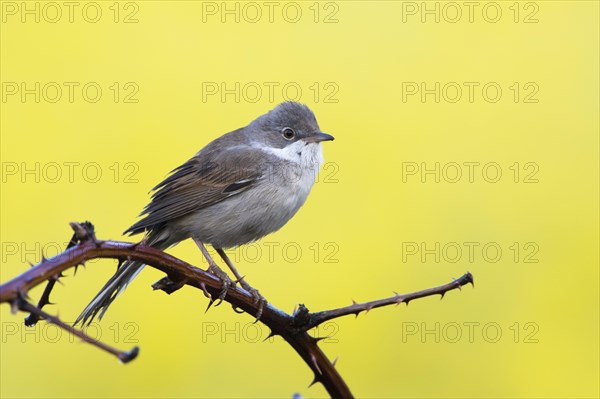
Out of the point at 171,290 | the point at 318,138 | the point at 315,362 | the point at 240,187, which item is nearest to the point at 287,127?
the point at 318,138

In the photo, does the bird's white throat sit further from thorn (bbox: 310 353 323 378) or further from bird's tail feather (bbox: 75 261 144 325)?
thorn (bbox: 310 353 323 378)

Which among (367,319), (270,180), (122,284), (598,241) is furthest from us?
(598,241)

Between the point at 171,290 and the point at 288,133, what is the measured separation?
3317 millimetres

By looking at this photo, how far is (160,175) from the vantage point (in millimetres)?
6484

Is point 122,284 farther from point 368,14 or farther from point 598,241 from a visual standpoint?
point 368,14

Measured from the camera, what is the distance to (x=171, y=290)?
224 cm

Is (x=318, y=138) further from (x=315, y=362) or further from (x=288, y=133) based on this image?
(x=315, y=362)

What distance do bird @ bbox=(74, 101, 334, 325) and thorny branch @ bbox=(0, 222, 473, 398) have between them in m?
2.11

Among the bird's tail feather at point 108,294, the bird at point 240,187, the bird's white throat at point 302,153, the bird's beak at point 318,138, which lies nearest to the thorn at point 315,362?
the bird's tail feather at point 108,294

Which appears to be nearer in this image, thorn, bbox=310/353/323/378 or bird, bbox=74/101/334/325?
thorn, bbox=310/353/323/378

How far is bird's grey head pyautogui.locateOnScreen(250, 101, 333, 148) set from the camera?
537 cm

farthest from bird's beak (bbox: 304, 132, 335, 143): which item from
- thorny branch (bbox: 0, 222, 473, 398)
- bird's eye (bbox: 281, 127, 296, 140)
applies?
thorny branch (bbox: 0, 222, 473, 398)

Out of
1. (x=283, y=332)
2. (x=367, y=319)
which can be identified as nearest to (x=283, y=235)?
(x=367, y=319)

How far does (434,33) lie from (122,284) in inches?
203
